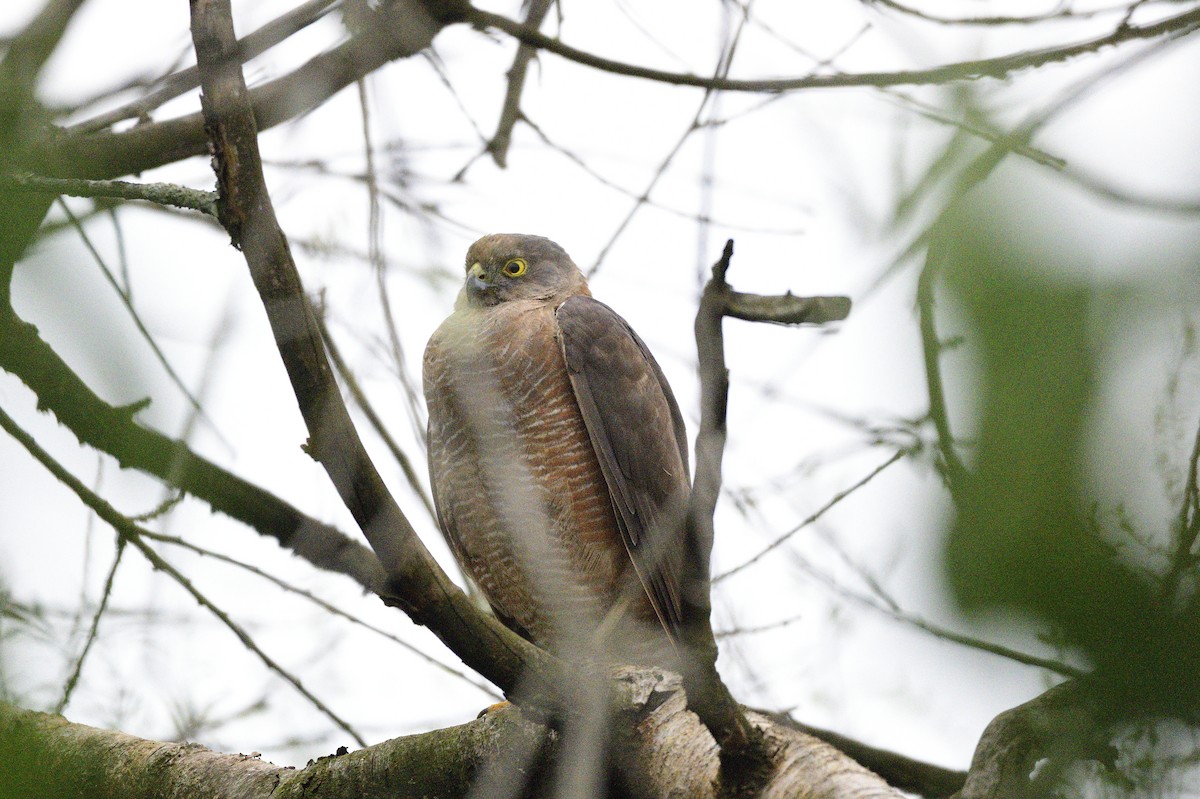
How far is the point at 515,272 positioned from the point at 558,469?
1.41 meters

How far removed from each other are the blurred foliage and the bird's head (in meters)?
4.45

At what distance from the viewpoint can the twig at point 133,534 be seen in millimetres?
3293

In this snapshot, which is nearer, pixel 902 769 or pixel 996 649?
pixel 996 649

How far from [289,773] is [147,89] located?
2780mm

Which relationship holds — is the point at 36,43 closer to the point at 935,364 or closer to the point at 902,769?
the point at 935,364

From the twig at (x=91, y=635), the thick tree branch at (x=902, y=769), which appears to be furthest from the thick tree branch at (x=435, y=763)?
the thick tree branch at (x=902, y=769)

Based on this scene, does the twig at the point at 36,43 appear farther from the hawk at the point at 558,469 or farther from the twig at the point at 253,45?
the hawk at the point at 558,469

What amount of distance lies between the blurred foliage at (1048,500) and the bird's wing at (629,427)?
322cm

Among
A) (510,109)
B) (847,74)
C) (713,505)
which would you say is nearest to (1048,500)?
(713,505)

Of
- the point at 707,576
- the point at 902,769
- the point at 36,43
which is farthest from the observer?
the point at 902,769

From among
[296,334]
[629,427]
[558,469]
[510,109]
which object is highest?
[510,109]

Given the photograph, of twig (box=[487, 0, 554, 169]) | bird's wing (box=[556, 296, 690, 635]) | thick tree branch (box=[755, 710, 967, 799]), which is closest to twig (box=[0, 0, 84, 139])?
twig (box=[487, 0, 554, 169])

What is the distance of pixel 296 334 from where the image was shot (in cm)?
224

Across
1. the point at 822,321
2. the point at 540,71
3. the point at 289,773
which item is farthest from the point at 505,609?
the point at 822,321
